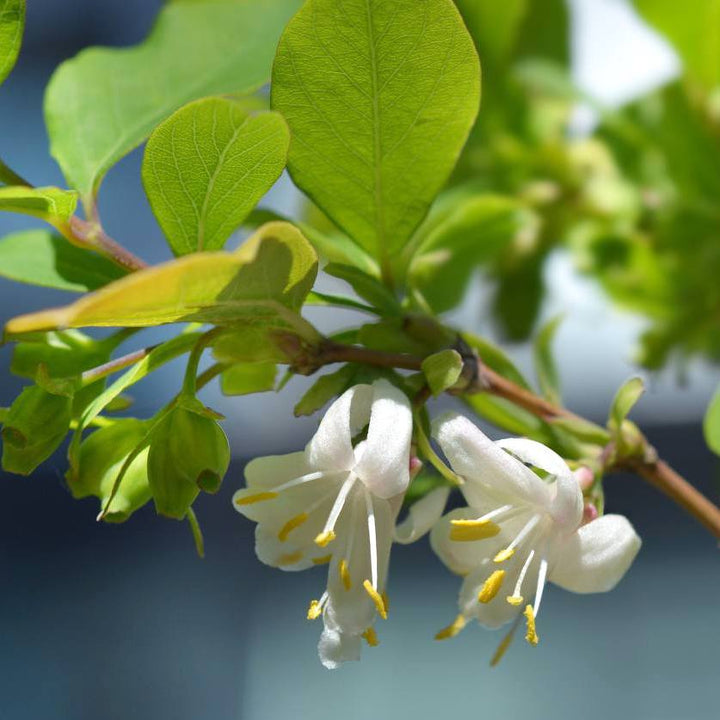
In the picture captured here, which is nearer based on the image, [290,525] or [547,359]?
[290,525]

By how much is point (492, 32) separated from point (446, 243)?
0.34m

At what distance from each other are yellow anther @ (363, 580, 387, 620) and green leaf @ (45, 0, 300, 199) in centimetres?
25

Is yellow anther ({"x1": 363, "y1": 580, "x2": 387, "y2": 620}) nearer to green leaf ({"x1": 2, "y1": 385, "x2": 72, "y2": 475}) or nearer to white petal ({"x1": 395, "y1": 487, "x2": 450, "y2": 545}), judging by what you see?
white petal ({"x1": 395, "y1": 487, "x2": 450, "y2": 545})

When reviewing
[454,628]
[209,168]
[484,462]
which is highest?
[209,168]

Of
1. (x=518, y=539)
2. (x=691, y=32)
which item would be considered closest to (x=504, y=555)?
(x=518, y=539)

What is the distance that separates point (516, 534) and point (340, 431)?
0.40 ft

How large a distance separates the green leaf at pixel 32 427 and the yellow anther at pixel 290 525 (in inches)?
4.8

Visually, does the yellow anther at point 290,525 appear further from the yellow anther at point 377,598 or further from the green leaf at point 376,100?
the green leaf at point 376,100

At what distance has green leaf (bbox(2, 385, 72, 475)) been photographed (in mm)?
458

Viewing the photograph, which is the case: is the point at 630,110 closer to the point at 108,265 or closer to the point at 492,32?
the point at 492,32

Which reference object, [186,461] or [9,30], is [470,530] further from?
[9,30]

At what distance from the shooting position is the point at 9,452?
466 mm

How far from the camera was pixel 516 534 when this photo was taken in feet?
1.75

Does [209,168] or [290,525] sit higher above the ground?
[209,168]
